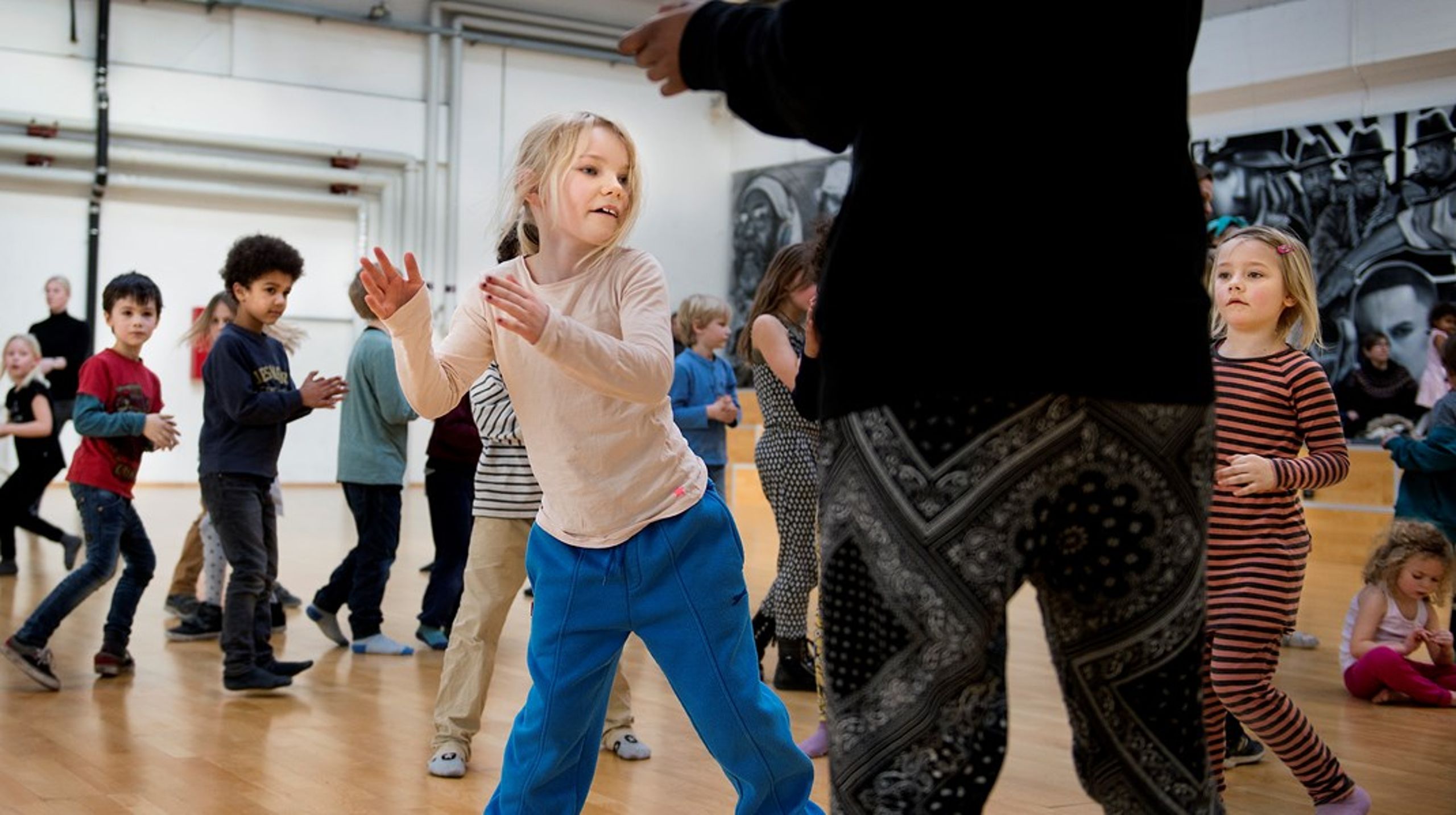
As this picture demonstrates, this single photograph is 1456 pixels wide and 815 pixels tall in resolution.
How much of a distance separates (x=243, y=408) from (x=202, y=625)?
1.69 meters

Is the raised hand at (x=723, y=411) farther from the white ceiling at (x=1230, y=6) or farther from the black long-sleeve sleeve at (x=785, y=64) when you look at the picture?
the white ceiling at (x=1230, y=6)

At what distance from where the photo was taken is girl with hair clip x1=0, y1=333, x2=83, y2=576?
7.89m

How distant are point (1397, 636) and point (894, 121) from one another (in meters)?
4.71

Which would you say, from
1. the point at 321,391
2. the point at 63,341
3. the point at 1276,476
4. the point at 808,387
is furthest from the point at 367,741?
the point at 63,341

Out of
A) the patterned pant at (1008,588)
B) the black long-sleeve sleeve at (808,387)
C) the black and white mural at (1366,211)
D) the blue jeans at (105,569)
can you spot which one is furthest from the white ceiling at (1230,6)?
the patterned pant at (1008,588)

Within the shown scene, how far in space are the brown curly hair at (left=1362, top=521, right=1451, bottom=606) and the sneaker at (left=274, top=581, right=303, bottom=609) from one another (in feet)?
15.7

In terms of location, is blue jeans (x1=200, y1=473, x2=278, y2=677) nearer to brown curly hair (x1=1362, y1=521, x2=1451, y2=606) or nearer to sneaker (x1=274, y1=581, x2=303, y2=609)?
sneaker (x1=274, y1=581, x2=303, y2=609)

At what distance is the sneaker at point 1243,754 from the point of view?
4.24 m

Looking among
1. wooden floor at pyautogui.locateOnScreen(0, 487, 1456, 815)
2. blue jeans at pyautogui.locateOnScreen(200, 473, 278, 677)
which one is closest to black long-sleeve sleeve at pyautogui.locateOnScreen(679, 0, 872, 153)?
wooden floor at pyautogui.locateOnScreen(0, 487, 1456, 815)

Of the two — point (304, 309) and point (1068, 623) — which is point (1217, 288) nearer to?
point (1068, 623)

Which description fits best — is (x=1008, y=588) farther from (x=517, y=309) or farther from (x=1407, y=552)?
(x=1407, y=552)

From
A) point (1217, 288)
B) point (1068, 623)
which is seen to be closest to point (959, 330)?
point (1068, 623)

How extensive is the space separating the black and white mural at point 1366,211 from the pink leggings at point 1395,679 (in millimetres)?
6537

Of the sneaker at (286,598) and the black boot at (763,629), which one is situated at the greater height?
the black boot at (763,629)
